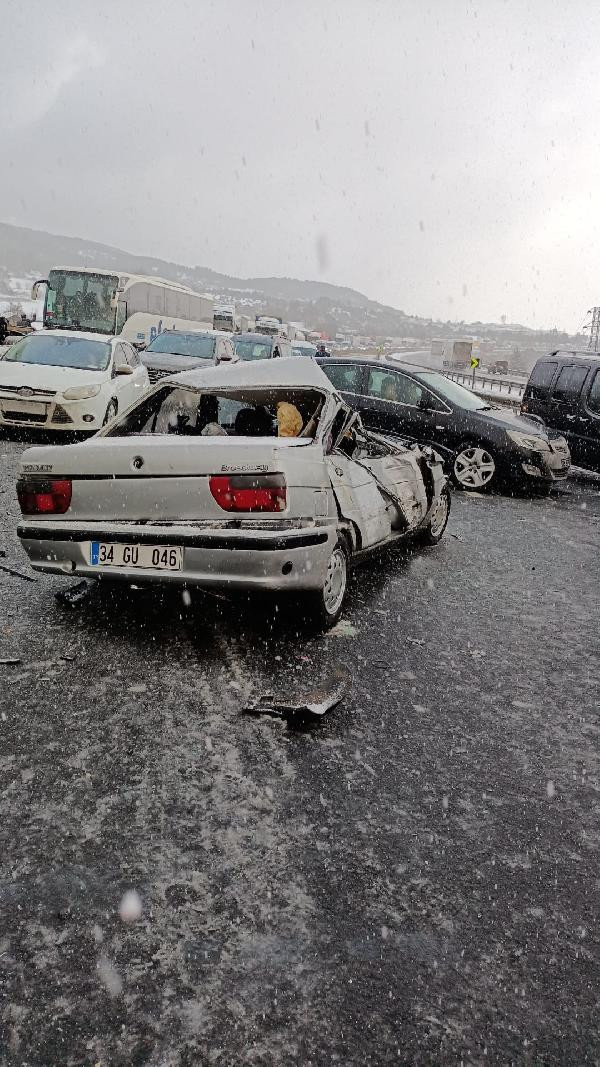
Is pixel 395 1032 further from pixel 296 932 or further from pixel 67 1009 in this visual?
pixel 67 1009

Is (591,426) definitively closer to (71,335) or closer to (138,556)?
(71,335)

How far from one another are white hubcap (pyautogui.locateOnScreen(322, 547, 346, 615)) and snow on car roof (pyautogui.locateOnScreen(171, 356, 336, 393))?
1072 mm

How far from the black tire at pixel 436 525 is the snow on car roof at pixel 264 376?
2758 mm

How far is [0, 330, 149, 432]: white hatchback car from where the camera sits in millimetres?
10594

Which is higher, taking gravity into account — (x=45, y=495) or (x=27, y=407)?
(x=45, y=495)

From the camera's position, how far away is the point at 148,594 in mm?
4957

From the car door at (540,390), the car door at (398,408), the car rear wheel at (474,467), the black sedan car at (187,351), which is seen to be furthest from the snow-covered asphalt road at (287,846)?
the black sedan car at (187,351)

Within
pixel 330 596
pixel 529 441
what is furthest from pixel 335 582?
pixel 529 441

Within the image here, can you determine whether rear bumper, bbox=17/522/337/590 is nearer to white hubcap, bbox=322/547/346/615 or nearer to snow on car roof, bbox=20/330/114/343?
white hubcap, bbox=322/547/346/615

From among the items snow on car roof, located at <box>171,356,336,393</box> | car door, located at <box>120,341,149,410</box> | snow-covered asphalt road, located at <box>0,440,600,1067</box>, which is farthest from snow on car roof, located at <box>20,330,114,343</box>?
snow-covered asphalt road, located at <box>0,440,600,1067</box>

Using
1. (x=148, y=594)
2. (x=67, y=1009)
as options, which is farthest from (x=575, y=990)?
(x=148, y=594)

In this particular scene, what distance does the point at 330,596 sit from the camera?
4738 millimetres

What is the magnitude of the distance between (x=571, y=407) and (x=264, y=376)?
9358 millimetres

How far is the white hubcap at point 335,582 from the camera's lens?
466 centimetres
